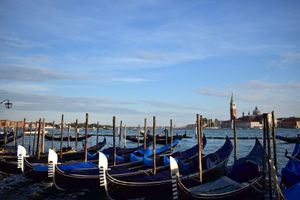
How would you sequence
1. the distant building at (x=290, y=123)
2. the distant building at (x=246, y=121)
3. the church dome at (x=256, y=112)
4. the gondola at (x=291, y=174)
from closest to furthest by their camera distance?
the gondola at (x=291, y=174)
the distant building at (x=290, y=123)
the distant building at (x=246, y=121)
the church dome at (x=256, y=112)

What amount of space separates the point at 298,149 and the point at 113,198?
7558 mm

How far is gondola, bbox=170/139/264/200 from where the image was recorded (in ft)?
25.8

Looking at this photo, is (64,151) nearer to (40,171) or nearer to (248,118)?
(40,171)

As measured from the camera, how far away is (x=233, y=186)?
28.1 feet

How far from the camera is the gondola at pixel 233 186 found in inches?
310

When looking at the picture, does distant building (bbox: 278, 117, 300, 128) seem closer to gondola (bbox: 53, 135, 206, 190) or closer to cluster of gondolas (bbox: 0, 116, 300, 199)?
cluster of gondolas (bbox: 0, 116, 300, 199)

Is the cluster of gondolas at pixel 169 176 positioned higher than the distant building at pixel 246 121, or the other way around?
the distant building at pixel 246 121

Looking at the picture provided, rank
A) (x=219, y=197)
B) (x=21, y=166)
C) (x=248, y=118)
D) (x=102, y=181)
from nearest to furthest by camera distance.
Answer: (x=219, y=197) → (x=102, y=181) → (x=21, y=166) → (x=248, y=118)

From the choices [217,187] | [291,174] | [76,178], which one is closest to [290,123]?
[291,174]

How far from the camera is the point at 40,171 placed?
478 inches

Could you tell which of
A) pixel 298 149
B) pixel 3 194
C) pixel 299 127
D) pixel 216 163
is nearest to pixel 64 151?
pixel 3 194

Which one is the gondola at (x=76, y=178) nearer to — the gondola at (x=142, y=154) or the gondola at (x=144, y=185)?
the gondola at (x=144, y=185)

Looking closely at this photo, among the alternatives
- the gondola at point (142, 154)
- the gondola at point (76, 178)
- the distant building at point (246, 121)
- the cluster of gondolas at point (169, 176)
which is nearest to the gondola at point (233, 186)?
the cluster of gondolas at point (169, 176)

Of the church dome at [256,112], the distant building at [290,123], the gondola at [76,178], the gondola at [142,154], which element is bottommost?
the gondola at [76,178]
